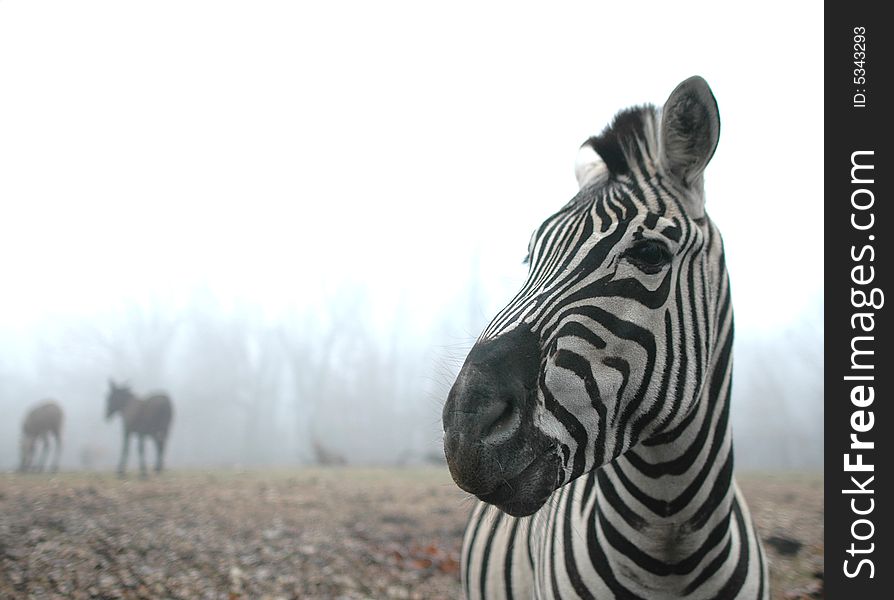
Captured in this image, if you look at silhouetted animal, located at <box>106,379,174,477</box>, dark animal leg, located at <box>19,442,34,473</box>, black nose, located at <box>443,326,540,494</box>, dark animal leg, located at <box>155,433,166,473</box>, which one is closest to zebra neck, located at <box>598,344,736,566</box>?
black nose, located at <box>443,326,540,494</box>

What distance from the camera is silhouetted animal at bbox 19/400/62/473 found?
294 inches

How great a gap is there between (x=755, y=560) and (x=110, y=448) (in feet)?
50.4

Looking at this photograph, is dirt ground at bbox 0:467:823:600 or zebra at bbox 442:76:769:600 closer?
zebra at bbox 442:76:769:600

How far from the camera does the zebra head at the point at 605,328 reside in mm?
1140

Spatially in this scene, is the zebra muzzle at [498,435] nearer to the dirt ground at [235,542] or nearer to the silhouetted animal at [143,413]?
the dirt ground at [235,542]

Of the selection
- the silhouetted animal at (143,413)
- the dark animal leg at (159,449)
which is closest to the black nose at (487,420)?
the dark animal leg at (159,449)

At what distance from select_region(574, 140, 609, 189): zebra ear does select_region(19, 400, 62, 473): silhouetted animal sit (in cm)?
851

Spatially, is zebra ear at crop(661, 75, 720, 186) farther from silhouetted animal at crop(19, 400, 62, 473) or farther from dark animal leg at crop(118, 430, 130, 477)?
dark animal leg at crop(118, 430, 130, 477)

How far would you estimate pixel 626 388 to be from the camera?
1.34m
